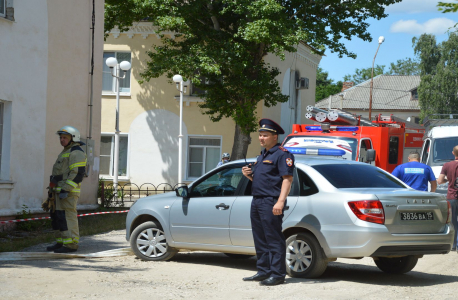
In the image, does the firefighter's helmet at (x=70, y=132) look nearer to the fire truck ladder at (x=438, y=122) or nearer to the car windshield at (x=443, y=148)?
the car windshield at (x=443, y=148)

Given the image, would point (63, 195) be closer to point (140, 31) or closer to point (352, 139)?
point (352, 139)

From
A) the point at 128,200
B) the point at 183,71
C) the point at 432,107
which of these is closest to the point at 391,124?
the point at 183,71

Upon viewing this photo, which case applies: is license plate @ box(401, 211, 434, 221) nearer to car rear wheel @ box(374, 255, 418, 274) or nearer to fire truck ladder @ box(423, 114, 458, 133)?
car rear wheel @ box(374, 255, 418, 274)

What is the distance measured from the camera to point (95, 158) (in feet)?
56.6

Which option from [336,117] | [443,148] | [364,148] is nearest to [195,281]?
[364,148]

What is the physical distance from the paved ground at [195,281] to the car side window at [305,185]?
3.38 feet

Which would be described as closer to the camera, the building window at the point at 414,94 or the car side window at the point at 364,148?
the car side window at the point at 364,148

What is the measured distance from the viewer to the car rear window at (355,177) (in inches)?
307

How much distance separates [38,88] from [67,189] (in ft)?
17.5

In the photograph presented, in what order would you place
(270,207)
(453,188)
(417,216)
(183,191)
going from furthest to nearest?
(453,188) < (183,191) < (417,216) < (270,207)

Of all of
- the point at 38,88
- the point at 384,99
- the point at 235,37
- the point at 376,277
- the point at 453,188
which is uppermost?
the point at 384,99

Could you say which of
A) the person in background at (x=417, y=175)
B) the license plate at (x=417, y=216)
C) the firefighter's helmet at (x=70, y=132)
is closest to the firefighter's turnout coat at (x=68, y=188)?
the firefighter's helmet at (x=70, y=132)

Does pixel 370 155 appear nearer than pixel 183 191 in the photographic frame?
No

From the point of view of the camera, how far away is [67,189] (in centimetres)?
984
